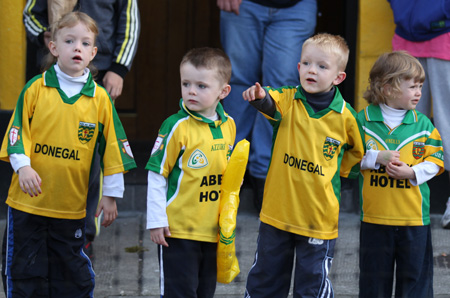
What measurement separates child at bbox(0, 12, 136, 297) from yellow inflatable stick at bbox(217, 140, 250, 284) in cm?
54

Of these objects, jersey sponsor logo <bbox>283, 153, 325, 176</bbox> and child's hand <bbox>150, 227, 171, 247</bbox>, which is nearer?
child's hand <bbox>150, 227, 171, 247</bbox>

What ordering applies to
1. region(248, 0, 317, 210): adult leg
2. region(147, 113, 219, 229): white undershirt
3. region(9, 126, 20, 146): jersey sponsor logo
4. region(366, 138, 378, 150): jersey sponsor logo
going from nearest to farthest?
region(147, 113, 219, 229): white undershirt → region(9, 126, 20, 146): jersey sponsor logo → region(366, 138, 378, 150): jersey sponsor logo → region(248, 0, 317, 210): adult leg

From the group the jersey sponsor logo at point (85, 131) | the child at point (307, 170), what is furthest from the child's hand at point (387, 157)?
the jersey sponsor logo at point (85, 131)

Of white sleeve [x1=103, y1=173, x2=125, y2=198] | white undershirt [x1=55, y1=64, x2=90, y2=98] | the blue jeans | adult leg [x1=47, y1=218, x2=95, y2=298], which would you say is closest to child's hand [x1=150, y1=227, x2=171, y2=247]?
white sleeve [x1=103, y1=173, x2=125, y2=198]

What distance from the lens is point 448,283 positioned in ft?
15.8

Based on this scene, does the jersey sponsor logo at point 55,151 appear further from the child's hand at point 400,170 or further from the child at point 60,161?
the child's hand at point 400,170

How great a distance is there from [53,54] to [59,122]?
0.40 metres

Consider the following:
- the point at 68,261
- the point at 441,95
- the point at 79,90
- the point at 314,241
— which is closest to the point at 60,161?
the point at 79,90

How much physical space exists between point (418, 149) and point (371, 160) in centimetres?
27

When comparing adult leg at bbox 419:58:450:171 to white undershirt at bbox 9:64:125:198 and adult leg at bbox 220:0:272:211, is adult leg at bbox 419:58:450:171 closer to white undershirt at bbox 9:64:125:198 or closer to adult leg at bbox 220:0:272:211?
adult leg at bbox 220:0:272:211

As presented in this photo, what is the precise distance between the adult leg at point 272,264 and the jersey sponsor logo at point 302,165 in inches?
13.3

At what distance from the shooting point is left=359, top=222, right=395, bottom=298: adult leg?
13.3ft

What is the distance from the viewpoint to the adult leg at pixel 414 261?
4043 millimetres

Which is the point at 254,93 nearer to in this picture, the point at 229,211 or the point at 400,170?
the point at 229,211
